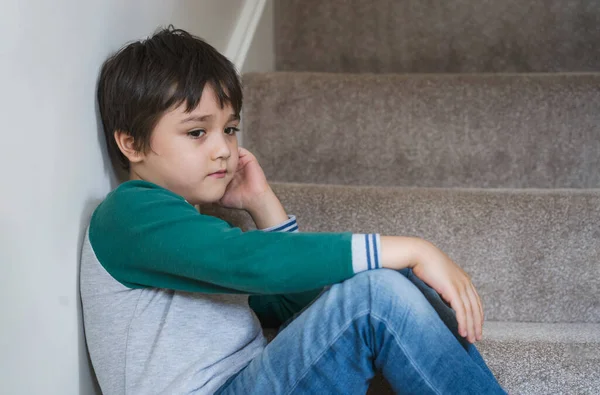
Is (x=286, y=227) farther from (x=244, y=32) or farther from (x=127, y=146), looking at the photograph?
(x=244, y=32)

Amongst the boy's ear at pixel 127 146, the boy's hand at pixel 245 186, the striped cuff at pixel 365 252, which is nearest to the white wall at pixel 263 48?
the boy's hand at pixel 245 186

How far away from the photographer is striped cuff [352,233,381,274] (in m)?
0.96

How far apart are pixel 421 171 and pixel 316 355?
30.7 inches

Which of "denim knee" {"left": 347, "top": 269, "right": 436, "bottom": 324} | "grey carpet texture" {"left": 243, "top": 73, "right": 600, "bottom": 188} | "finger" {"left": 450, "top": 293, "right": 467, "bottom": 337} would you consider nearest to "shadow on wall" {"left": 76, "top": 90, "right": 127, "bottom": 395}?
"denim knee" {"left": 347, "top": 269, "right": 436, "bottom": 324}

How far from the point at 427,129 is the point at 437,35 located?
0.48 metres

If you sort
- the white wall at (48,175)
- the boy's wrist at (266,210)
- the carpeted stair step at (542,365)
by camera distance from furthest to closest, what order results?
the boy's wrist at (266,210) → the carpeted stair step at (542,365) → the white wall at (48,175)

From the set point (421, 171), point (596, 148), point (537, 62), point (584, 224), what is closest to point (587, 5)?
point (537, 62)

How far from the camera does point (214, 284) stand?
97cm

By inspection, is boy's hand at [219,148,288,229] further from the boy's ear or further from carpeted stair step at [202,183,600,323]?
the boy's ear

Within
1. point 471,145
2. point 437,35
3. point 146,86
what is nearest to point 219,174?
point 146,86

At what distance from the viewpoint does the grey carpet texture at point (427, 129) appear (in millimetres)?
1609

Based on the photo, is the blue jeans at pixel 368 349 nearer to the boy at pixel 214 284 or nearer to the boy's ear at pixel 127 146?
the boy at pixel 214 284

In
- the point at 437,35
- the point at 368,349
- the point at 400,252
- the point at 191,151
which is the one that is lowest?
the point at 368,349

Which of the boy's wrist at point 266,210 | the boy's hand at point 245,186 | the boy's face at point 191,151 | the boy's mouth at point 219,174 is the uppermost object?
the boy's face at point 191,151
